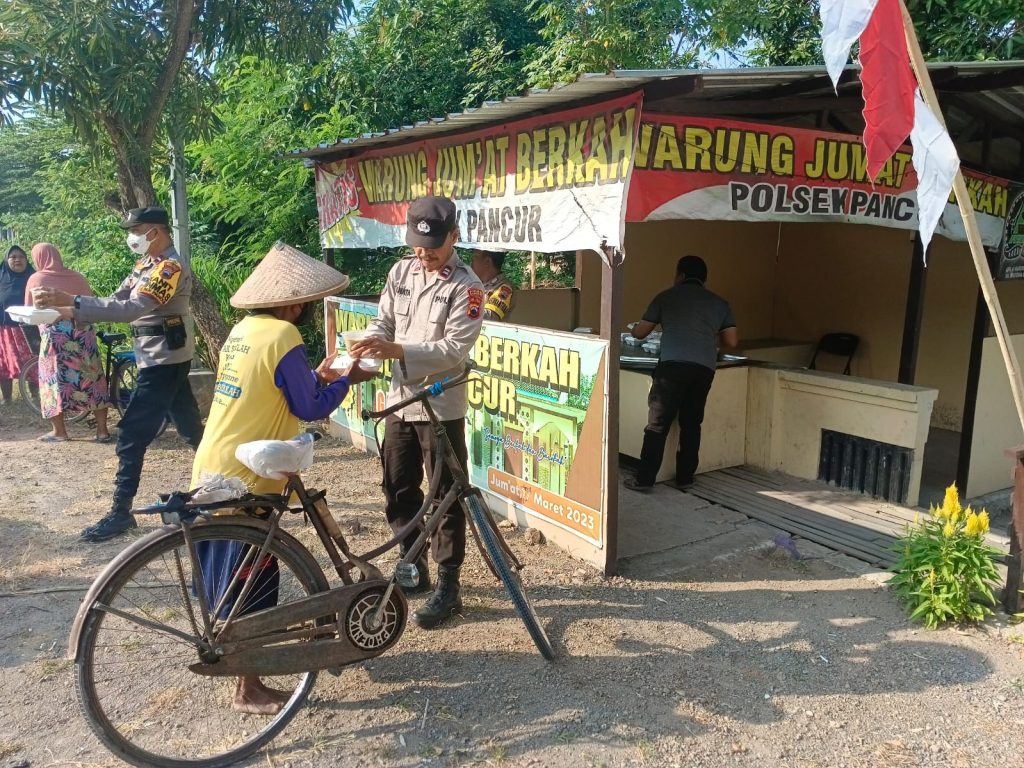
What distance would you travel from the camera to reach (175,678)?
3162 millimetres

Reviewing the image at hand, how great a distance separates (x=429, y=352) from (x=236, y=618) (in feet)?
4.06

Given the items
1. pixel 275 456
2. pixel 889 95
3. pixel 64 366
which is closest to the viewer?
pixel 275 456

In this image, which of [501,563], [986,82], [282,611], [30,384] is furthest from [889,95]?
[30,384]

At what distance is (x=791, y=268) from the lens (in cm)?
930

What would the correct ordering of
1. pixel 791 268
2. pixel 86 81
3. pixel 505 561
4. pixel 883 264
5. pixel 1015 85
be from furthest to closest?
pixel 791 268 → pixel 883 264 → pixel 86 81 → pixel 1015 85 → pixel 505 561

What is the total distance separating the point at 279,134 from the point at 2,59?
4226 millimetres

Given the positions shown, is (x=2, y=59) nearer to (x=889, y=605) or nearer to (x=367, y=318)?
(x=367, y=318)

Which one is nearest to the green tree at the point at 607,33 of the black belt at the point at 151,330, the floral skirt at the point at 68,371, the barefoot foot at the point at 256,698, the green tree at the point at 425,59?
the green tree at the point at 425,59

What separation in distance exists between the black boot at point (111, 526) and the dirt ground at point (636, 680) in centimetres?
12

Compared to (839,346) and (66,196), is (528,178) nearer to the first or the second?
(839,346)

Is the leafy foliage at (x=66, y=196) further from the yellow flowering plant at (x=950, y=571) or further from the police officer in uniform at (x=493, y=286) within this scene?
the yellow flowering plant at (x=950, y=571)

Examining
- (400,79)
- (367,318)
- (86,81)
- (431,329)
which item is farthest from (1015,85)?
(400,79)

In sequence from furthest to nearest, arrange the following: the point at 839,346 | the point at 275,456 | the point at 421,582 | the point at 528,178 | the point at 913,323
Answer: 1. the point at 839,346
2. the point at 913,323
3. the point at 528,178
4. the point at 421,582
5. the point at 275,456

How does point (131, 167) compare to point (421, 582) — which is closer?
point (421, 582)
